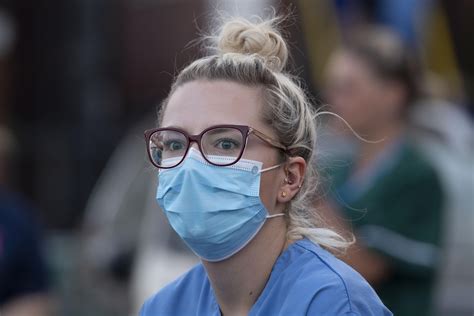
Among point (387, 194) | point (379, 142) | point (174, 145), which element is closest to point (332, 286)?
point (174, 145)

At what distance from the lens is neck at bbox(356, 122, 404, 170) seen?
15.5 ft

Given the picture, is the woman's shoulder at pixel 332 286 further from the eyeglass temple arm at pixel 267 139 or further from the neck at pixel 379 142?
the neck at pixel 379 142

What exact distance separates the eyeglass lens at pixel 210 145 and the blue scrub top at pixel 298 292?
0.27 meters

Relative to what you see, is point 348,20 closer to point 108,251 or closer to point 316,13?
point 316,13

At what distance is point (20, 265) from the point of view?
239 inches

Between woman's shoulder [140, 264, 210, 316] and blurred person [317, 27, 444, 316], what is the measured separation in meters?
1.31

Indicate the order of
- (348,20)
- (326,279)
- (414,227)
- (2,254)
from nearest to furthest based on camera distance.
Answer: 1. (326,279)
2. (414,227)
3. (2,254)
4. (348,20)

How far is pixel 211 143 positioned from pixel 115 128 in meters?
11.3

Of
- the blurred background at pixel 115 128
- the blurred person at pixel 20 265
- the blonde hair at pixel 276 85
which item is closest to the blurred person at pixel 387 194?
the blurred background at pixel 115 128

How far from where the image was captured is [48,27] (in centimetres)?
1419

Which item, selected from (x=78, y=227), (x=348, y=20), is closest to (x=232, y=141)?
(x=348, y=20)

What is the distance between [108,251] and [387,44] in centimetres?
392

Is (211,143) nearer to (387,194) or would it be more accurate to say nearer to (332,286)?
(332,286)

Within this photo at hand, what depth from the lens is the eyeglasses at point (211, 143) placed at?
2.81 m
